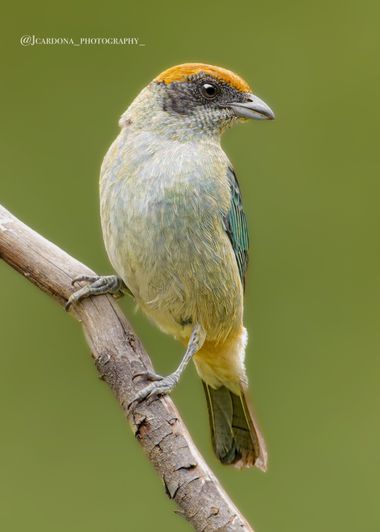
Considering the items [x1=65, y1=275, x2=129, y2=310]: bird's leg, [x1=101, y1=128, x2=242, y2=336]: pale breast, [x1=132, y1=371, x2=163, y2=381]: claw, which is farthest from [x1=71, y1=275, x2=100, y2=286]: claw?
[x1=132, y1=371, x2=163, y2=381]: claw

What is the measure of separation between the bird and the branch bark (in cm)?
6

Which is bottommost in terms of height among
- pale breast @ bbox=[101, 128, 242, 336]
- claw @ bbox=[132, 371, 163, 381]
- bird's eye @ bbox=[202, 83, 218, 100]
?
claw @ bbox=[132, 371, 163, 381]

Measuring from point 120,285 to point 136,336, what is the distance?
34 centimetres

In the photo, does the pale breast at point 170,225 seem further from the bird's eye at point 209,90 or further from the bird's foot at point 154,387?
the bird's foot at point 154,387

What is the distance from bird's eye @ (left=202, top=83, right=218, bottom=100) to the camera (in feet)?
11.1

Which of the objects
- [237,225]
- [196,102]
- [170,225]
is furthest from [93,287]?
[196,102]

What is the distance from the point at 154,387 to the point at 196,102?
43.5 inches

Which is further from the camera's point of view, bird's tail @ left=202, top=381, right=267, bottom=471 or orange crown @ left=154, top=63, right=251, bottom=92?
bird's tail @ left=202, top=381, right=267, bottom=471

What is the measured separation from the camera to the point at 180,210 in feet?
10.5

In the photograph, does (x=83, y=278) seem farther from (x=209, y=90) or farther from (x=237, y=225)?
(x=209, y=90)

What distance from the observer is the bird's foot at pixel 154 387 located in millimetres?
2961

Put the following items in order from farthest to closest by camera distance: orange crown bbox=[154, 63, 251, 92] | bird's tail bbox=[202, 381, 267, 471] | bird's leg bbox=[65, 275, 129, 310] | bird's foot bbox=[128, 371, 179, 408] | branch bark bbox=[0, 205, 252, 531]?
bird's tail bbox=[202, 381, 267, 471] → orange crown bbox=[154, 63, 251, 92] → bird's leg bbox=[65, 275, 129, 310] → bird's foot bbox=[128, 371, 179, 408] → branch bark bbox=[0, 205, 252, 531]

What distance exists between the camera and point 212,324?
3479 millimetres

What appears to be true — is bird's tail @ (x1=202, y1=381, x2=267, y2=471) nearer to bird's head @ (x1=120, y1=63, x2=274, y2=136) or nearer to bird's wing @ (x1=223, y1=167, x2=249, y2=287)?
bird's wing @ (x1=223, y1=167, x2=249, y2=287)
